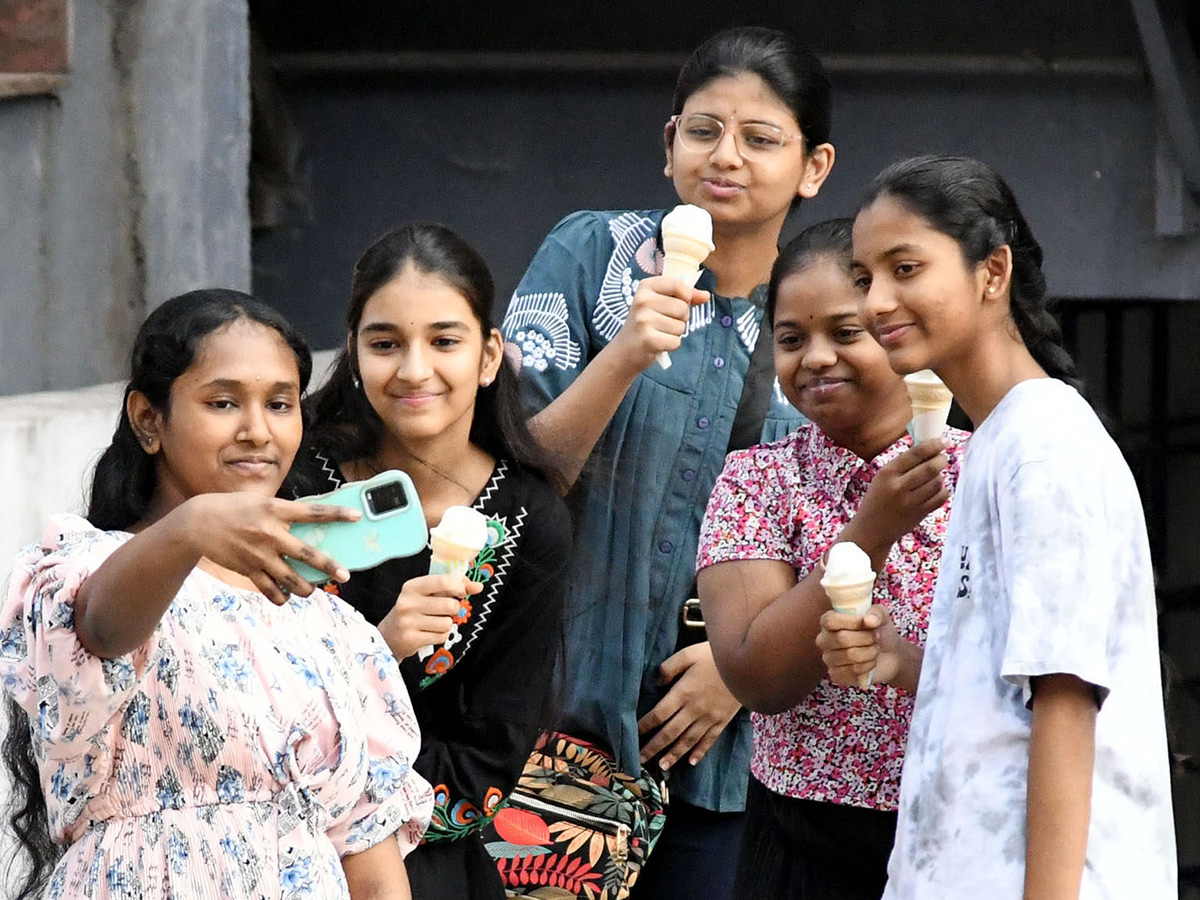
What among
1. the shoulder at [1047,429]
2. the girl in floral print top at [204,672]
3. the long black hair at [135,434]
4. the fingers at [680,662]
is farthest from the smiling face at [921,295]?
the fingers at [680,662]

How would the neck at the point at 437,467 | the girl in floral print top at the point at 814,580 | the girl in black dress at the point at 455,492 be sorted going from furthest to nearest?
the neck at the point at 437,467
the girl in black dress at the point at 455,492
the girl in floral print top at the point at 814,580

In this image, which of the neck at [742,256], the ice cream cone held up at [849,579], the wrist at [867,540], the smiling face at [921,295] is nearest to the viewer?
the smiling face at [921,295]

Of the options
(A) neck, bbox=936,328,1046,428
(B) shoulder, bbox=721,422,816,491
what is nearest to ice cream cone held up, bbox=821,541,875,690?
(A) neck, bbox=936,328,1046,428

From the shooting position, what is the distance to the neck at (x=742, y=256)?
3.26 metres

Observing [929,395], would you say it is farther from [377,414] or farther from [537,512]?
[377,414]

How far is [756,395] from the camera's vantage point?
10.7 feet

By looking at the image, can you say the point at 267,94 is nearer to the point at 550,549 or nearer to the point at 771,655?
the point at 550,549

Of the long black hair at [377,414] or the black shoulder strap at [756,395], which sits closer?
the long black hair at [377,414]

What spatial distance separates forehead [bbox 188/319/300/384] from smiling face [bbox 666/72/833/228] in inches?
39.3

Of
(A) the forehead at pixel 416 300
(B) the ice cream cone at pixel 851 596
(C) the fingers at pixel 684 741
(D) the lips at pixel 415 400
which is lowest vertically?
(C) the fingers at pixel 684 741

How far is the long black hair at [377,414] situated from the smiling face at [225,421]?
48cm

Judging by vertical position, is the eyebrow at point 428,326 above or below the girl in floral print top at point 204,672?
above

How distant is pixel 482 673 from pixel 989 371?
3.28 feet

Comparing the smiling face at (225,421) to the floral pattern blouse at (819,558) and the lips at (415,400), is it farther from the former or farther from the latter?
the floral pattern blouse at (819,558)
